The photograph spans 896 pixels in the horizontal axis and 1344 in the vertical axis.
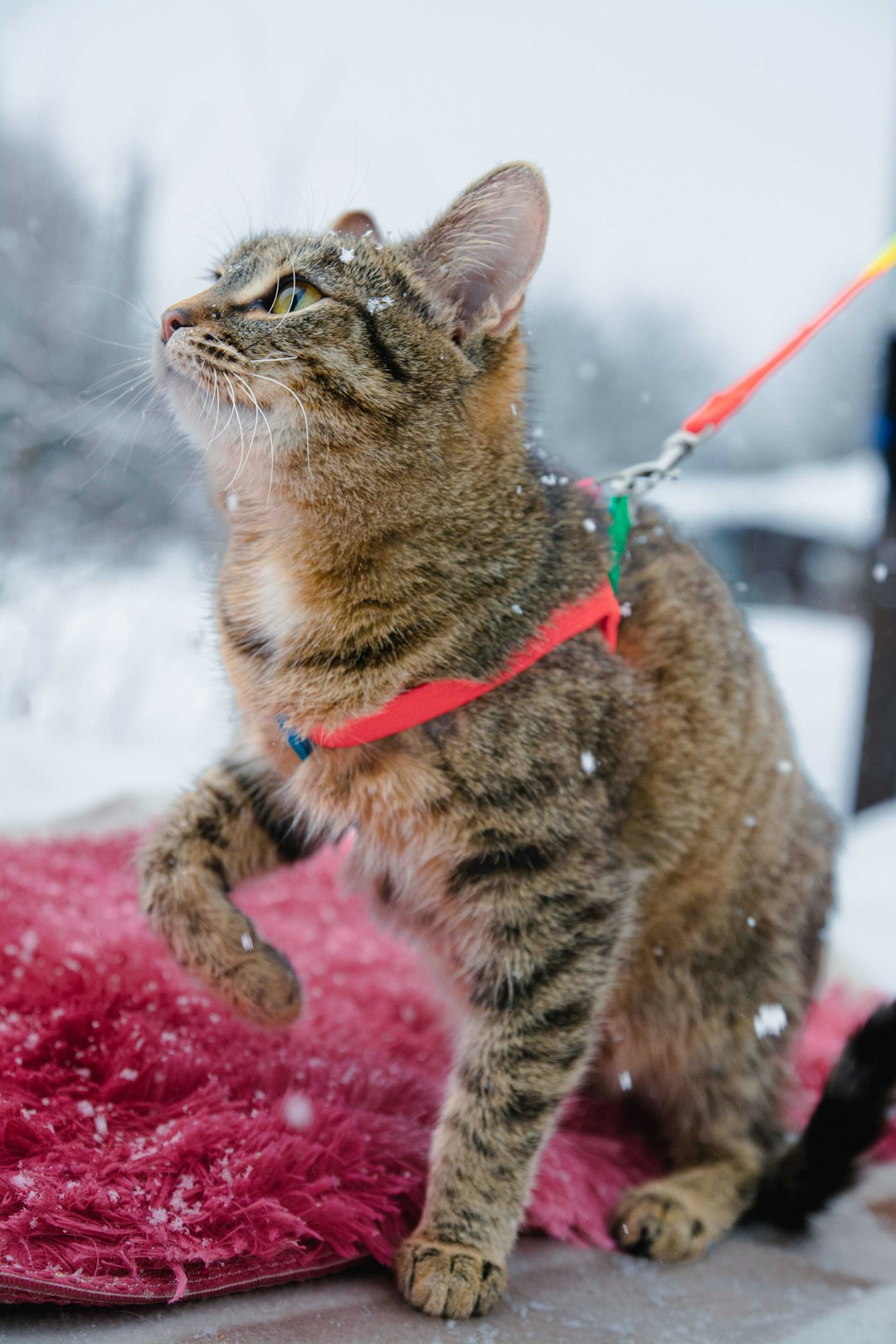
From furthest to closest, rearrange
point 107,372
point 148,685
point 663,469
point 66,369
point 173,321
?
point 148,685 → point 66,369 → point 107,372 → point 663,469 → point 173,321

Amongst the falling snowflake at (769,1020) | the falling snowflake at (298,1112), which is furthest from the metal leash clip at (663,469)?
the falling snowflake at (298,1112)

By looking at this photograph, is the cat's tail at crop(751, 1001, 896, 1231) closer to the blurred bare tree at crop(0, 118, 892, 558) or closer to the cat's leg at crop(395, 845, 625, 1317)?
the cat's leg at crop(395, 845, 625, 1317)

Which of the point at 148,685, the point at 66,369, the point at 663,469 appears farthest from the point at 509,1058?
the point at 66,369

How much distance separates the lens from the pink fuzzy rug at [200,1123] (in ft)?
2.69

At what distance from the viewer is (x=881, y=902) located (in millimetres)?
2318

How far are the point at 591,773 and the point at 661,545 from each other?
39 cm

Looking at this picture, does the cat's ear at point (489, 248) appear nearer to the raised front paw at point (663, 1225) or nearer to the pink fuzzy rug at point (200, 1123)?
the pink fuzzy rug at point (200, 1123)

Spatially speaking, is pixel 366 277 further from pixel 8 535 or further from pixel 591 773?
pixel 8 535

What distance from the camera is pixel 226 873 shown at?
3.72 ft

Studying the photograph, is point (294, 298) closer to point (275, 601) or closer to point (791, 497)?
point (275, 601)

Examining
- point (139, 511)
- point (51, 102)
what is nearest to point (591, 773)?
point (139, 511)

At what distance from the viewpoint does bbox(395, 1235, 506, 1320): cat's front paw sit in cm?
89

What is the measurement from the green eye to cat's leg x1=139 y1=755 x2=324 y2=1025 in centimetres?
50

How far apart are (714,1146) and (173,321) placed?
1.18 m
